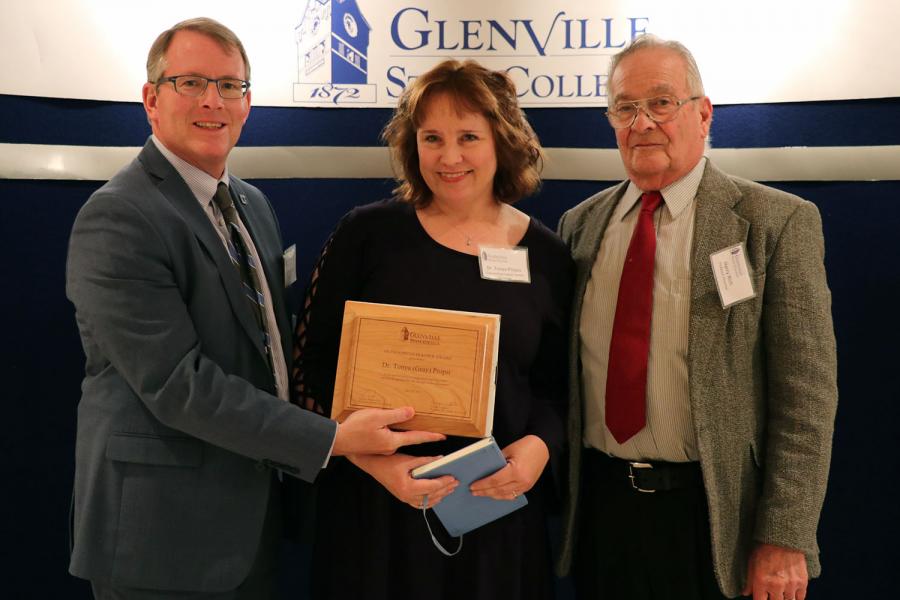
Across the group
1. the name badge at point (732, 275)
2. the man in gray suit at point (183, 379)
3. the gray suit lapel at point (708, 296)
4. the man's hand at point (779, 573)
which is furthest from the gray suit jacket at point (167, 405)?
the man's hand at point (779, 573)

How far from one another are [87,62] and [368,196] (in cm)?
112

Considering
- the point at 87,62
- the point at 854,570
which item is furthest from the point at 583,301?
the point at 87,62

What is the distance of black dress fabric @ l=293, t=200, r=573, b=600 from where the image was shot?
2131 mm

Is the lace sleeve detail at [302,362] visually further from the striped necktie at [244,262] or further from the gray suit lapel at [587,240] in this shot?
the gray suit lapel at [587,240]

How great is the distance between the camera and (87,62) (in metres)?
2.93

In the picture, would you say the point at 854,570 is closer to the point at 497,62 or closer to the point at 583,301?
the point at 583,301

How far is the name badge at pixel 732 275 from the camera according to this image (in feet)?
6.66

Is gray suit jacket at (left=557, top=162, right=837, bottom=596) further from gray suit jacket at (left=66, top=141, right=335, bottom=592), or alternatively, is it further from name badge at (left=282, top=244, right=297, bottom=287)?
name badge at (left=282, top=244, right=297, bottom=287)

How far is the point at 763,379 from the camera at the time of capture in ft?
6.98

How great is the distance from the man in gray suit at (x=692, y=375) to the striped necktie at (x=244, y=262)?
853 millimetres

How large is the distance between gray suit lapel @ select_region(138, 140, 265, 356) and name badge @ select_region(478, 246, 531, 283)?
62 centimetres

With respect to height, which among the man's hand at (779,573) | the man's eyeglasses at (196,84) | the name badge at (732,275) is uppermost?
the man's eyeglasses at (196,84)

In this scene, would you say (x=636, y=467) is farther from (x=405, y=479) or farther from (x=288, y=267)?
(x=288, y=267)

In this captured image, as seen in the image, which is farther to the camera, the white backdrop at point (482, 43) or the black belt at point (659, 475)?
the white backdrop at point (482, 43)
